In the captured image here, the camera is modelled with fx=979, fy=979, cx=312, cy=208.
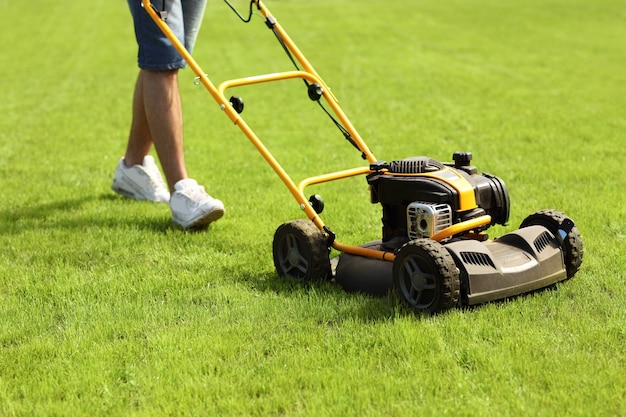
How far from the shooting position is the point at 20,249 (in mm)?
4664

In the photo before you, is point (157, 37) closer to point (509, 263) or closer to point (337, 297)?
point (337, 297)

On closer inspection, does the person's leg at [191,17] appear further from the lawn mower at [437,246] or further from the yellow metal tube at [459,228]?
the yellow metal tube at [459,228]

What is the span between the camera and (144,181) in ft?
18.2

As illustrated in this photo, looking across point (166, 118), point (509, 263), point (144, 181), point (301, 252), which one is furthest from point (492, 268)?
point (144, 181)

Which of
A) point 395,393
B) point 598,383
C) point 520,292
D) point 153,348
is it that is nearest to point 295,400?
point 395,393

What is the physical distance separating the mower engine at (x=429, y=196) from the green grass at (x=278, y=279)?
0.33m

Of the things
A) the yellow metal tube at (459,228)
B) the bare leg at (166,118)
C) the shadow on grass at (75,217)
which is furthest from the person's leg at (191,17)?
the yellow metal tube at (459,228)

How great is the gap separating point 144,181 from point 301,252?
187 cm

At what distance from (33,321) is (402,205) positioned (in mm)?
1460

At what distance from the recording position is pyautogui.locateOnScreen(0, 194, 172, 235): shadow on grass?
5051mm

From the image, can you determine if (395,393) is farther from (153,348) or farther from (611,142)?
(611,142)

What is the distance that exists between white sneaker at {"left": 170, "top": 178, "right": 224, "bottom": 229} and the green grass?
89 mm

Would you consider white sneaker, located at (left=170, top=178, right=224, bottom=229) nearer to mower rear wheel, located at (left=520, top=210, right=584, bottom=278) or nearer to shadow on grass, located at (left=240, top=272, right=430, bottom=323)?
shadow on grass, located at (left=240, top=272, right=430, bottom=323)

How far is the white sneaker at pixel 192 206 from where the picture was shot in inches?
185
